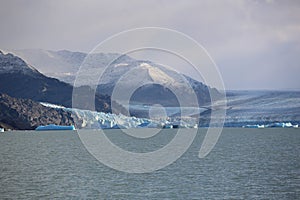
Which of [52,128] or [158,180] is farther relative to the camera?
[52,128]

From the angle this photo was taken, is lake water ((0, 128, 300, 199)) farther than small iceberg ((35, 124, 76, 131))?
No

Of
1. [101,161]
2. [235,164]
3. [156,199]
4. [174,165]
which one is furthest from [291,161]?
[156,199]

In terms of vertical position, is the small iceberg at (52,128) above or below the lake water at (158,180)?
above

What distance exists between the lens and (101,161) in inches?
2800

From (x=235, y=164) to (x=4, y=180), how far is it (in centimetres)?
2814

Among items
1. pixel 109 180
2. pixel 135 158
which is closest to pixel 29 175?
pixel 109 180

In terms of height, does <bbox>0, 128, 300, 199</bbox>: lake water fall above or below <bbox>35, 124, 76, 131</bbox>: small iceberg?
below

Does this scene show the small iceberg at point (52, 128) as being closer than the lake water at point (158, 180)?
No

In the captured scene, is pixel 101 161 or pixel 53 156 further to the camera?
pixel 53 156

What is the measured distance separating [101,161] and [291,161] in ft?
79.4

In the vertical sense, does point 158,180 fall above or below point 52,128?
below

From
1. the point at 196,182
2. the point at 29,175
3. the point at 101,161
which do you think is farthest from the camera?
the point at 101,161

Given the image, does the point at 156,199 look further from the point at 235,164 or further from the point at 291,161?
the point at 291,161

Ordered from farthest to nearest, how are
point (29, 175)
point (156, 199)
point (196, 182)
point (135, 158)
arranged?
point (135, 158) → point (29, 175) → point (196, 182) → point (156, 199)
